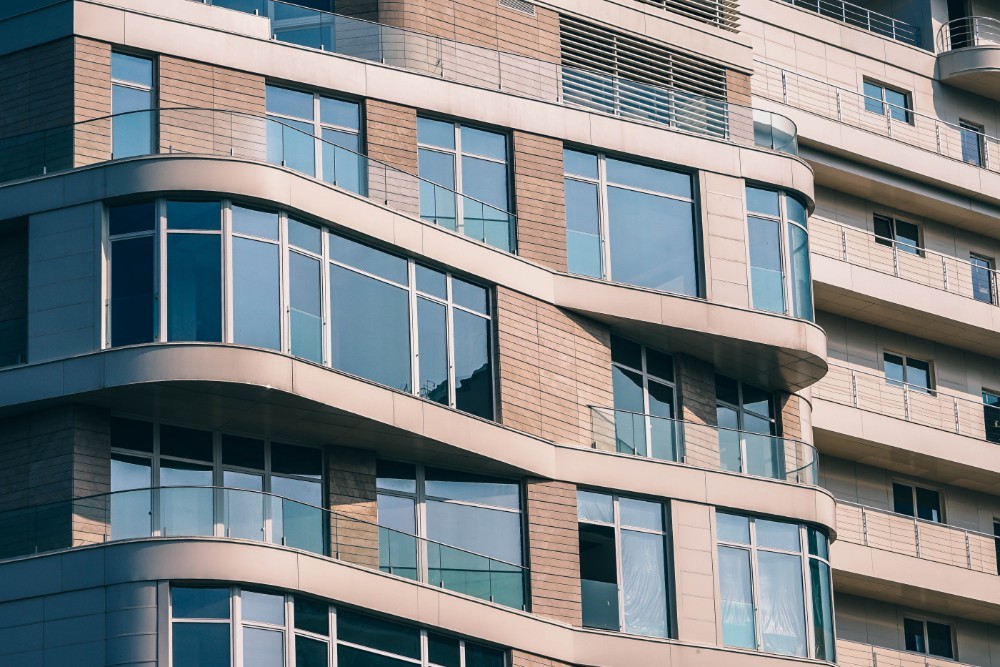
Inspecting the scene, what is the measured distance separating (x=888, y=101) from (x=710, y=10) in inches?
310

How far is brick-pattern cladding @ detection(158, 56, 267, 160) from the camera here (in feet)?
124

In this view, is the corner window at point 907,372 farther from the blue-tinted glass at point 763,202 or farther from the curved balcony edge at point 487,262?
the blue-tinted glass at point 763,202

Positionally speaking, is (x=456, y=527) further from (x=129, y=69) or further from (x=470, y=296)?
(x=129, y=69)

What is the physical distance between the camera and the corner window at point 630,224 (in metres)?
42.3

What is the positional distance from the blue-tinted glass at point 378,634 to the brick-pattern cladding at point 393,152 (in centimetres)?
674

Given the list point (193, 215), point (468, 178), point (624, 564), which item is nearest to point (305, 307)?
point (193, 215)

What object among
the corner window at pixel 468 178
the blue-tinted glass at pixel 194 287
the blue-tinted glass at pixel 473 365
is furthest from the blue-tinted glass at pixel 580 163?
the blue-tinted glass at pixel 194 287

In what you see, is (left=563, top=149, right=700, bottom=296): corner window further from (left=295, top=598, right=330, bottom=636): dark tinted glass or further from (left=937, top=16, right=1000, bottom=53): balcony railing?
(left=937, top=16, right=1000, bottom=53): balcony railing

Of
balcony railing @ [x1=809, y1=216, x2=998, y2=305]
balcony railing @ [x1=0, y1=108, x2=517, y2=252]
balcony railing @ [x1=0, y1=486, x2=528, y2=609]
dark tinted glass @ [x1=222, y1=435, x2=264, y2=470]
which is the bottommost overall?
balcony railing @ [x1=0, y1=486, x2=528, y2=609]

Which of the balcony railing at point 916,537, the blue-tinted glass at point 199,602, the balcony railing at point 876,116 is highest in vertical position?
the balcony railing at point 876,116

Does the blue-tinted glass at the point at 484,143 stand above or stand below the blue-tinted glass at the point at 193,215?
above

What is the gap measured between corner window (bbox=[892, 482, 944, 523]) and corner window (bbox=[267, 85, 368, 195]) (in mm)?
15989

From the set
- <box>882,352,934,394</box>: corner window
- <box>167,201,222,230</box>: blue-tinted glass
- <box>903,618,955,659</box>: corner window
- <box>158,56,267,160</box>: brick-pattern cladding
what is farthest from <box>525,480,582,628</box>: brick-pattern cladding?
<box>882,352,934,394</box>: corner window

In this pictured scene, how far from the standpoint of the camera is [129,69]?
127 ft
